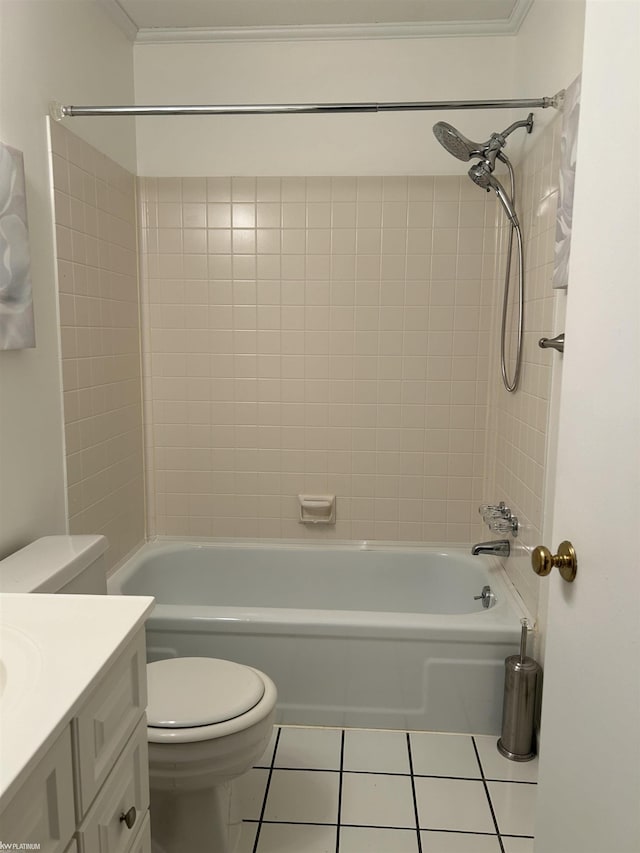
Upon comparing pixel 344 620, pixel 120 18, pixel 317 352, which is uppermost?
pixel 120 18

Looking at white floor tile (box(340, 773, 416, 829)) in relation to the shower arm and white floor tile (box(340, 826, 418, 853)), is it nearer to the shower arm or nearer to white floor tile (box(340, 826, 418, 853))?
white floor tile (box(340, 826, 418, 853))

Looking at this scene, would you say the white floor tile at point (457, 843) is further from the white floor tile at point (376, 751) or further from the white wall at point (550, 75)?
the white wall at point (550, 75)

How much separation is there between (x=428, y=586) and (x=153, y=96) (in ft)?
7.73

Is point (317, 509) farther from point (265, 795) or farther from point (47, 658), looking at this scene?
point (47, 658)

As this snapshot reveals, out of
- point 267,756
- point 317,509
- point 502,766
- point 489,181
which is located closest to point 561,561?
point 502,766

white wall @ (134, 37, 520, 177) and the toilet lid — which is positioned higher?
white wall @ (134, 37, 520, 177)

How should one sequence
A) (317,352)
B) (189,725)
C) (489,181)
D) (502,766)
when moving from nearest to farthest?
(189,725) < (502,766) < (489,181) < (317,352)

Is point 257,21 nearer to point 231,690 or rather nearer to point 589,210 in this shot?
point 589,210

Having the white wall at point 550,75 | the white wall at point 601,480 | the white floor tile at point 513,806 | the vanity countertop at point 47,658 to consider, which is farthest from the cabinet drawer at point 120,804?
the white wall at point 550,75

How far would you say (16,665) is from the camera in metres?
0.92

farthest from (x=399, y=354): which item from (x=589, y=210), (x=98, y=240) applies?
(x=589, y=210)

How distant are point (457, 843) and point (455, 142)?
2.06 m

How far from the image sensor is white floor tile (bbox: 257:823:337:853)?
1.59 meters

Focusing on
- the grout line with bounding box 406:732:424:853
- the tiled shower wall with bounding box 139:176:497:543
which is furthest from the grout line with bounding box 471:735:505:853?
the tiled shower wall with bounding box 139:176:497:543
